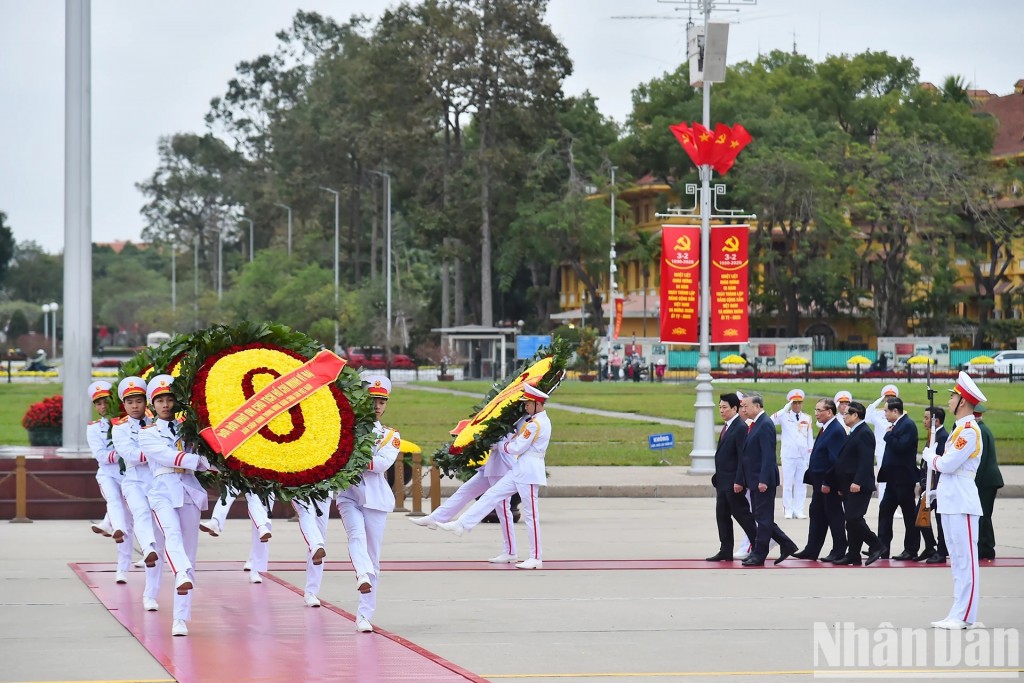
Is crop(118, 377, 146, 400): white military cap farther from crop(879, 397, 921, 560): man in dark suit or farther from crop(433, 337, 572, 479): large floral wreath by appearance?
crop(879, 397, 921, 560): man in dark suit

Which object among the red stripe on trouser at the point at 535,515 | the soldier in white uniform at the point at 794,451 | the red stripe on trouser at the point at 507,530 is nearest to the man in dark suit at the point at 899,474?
the red stripe on trouser at the point at 535,515

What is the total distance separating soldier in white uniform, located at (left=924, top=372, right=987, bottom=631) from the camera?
36.8 ft

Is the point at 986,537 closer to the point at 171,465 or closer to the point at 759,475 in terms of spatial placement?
the point at 759,475

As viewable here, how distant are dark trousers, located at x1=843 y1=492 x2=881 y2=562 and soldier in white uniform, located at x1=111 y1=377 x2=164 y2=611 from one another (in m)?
6.82

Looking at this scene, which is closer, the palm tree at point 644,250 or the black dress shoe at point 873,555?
the black dress shoe at point 873,555

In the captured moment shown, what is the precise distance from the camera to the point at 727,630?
36.8ft

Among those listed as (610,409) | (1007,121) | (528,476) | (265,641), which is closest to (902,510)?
(528,476)

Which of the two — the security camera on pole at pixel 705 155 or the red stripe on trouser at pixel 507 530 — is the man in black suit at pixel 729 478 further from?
the security camera on pole at pixel 705 155

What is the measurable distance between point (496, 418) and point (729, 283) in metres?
11.8

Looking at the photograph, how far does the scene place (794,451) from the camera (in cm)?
2019

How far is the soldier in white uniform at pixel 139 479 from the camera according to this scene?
11820 mm

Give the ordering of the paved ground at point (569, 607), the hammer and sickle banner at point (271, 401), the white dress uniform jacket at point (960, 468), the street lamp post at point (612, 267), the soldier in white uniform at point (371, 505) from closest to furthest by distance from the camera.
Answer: the paved ground at point (569, 607) < the hammer and sickle banner at point (271, 401) < the soldier in white uniform at point (371, 505) < the white dress uniform jacket at point (960, 468) < the street lamp post at point (612, 267)

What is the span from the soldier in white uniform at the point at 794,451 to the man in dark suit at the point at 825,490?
4.49 meters

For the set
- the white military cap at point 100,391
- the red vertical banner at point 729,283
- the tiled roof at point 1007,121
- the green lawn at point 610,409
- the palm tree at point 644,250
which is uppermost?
the tiled roof at point 1007,121
